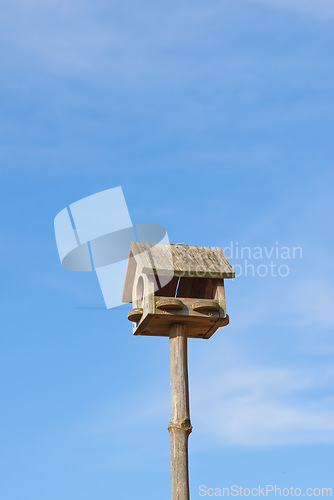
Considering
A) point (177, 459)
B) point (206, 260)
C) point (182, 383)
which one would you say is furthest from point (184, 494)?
point (206, 260)

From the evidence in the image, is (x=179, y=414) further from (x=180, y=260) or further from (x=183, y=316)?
(x=180, y=260)

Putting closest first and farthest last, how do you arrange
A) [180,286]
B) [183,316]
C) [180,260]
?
[183,316] → [180,260] → [180,286]

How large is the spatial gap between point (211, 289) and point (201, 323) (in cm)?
50

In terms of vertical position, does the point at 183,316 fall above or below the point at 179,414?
above

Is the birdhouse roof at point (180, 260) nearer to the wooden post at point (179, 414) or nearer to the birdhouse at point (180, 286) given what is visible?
the birdhouse at point (180, 286)

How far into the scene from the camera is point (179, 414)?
8.28 metres

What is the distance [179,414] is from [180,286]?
77.0 inches

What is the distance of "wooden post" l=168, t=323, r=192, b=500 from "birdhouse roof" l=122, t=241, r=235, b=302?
2.24 feet

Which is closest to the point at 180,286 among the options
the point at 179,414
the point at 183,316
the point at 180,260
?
the point at 180,260

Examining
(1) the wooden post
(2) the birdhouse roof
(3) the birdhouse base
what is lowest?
(1) the wooden post

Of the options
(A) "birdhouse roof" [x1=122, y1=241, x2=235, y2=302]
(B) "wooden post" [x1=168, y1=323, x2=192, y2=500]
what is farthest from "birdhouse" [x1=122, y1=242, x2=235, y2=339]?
(B) "wooden post" [x1=168, y1=323, x2=192, y2=500]

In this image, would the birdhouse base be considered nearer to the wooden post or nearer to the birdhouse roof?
the wooden post

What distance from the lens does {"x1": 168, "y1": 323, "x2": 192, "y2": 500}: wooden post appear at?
314 inches

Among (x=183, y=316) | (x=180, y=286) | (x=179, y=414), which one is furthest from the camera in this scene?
(x=180, y=286)
